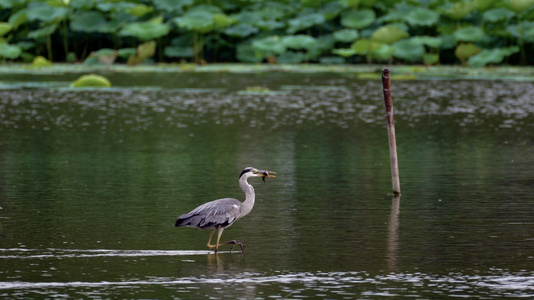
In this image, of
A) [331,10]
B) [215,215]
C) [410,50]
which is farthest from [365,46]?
[215,215]

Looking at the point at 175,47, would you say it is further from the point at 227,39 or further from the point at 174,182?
the point at 174,182

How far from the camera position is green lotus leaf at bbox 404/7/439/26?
48.4 m

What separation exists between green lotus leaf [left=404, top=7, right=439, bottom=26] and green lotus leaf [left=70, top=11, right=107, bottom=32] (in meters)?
14.0

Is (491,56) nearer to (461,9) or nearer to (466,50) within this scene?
(466,50)

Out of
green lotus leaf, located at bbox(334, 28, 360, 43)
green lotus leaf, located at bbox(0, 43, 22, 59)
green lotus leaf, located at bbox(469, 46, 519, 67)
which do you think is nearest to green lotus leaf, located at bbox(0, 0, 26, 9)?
green lotus leaf, located at bbox(0, 43, 22, 59)

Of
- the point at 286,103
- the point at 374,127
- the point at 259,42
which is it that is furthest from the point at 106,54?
the point at 374,127

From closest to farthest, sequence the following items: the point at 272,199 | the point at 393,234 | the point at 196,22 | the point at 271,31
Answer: the point at 393,234
the point at 272,199
the point at 196,22
the point at 271,31

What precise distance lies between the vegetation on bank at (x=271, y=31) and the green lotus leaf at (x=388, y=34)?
40 millimetres

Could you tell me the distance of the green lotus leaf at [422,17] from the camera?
4844cm

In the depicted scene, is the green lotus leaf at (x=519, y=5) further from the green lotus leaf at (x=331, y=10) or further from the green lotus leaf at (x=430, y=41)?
the green lotus leaf at (x=331, y=10)

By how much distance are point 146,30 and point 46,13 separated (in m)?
5.13

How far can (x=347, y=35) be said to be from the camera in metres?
49.6

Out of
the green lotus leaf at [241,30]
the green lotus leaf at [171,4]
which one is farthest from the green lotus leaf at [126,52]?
the green lotus leaf at [241,30]

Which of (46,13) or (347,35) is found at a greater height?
(46,13)
